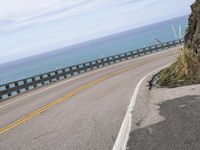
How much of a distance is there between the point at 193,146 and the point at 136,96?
7624 mm

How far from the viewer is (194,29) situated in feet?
53.0

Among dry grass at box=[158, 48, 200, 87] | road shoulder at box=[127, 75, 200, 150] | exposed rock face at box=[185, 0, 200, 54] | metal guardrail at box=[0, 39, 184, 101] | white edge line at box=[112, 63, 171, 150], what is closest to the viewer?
road shoulder at box=[127, 75, 200, 150]

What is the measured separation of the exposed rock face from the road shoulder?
2.42 m

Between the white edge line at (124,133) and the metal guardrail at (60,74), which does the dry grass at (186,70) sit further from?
the metal guardrail at (60,74)

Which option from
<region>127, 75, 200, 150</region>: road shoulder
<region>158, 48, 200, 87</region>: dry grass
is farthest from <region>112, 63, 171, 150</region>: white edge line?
<region>158, 48, 200, 87</region>: dry grass

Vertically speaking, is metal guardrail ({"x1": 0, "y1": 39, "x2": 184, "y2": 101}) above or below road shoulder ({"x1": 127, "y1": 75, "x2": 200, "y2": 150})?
below

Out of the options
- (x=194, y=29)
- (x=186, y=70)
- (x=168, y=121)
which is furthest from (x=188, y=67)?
(x=168, y=121)

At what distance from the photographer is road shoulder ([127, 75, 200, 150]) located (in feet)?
22.5

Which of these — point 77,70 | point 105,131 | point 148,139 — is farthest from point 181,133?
point 77,70

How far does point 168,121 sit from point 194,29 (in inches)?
326

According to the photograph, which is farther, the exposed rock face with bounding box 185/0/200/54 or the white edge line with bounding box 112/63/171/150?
the exposed rock face with bounding box 185/0/200/54

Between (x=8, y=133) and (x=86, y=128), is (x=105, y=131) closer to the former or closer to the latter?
(x=86, y=128)

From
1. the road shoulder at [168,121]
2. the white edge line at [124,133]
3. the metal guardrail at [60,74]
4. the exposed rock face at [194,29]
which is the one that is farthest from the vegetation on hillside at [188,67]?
the metal guardrail at [60,74]

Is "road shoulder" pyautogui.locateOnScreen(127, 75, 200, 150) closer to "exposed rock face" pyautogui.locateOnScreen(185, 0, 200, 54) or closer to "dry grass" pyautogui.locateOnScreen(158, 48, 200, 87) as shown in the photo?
"dry grass" pyautogui.locateOnScreen(158, 48, 200, 87)
